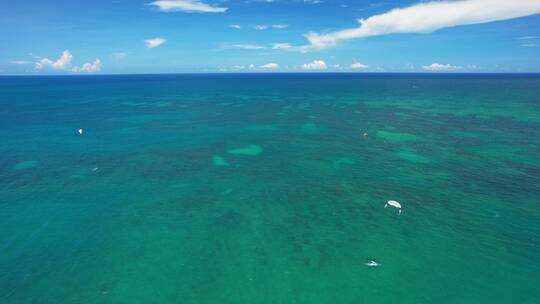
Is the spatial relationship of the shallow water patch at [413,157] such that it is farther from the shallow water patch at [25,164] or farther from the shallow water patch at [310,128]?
the shallow water patch at [25,164]

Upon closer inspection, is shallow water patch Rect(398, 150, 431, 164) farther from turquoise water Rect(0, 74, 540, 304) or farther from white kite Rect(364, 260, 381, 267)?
white kite Rect(364, 260, 381, 267)

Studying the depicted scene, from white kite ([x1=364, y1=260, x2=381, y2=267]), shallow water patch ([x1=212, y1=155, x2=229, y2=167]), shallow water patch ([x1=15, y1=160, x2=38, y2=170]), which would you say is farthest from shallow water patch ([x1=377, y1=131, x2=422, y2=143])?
shallow water patch ([x1=15, y1=160, x2=38, y2=170])

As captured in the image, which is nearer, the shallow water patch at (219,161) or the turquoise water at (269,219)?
the turquoise water at (269,219)

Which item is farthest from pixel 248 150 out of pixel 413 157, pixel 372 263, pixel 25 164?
pixel 25 164

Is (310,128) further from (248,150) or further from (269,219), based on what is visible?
(269,219)

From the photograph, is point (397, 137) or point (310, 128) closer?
point (397, 137)

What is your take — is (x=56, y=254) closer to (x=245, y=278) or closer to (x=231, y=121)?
(x=245, y=278)

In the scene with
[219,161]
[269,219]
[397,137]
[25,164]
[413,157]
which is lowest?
[269,219]

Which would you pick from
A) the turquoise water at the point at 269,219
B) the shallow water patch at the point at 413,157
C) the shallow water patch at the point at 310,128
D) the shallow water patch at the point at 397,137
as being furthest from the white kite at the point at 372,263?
the shallow water patch at the point at 310,128
